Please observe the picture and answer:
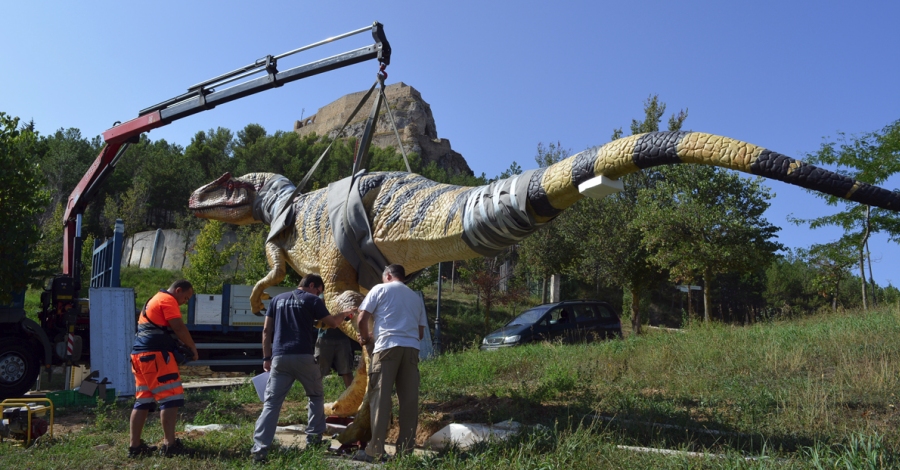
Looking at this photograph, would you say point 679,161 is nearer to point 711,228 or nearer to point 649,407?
point 649,407

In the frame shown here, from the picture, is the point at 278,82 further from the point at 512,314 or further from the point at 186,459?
the point at 512,314

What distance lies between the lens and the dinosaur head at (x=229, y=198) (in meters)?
7.35

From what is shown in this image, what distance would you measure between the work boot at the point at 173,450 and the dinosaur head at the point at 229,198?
2.93m

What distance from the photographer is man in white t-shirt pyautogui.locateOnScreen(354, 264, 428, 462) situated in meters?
4.66

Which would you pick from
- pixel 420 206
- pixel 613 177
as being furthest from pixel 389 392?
pixel 613 177

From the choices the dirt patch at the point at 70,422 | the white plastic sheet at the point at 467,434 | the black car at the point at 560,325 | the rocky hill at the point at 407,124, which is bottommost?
the dirt patch at the point at 70,422

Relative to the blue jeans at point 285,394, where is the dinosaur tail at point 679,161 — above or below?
above

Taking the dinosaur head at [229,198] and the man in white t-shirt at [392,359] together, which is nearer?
the man in white t-shirt at [392,359]

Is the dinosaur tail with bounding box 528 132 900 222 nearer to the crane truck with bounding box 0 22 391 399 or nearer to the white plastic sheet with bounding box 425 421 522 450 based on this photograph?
the white plastic sheet with bounding box 425 421 522 450

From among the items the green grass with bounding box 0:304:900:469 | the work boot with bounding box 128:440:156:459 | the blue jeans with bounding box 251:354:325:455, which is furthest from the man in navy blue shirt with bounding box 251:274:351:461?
the work boot with bounding box 128:440:156:459

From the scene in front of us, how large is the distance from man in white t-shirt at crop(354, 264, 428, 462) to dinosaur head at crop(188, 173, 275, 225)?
10.3 ft

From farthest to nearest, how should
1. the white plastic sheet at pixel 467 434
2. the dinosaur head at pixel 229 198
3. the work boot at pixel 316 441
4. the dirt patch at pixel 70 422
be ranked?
the dinosaur head at pixel 229 198, the dirt patch at pixel 70 422, the work boot at pixel 316 441, the white plastic sheet at pixel 467 434

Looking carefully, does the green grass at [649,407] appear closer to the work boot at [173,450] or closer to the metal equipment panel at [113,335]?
the work boot at [173,450]

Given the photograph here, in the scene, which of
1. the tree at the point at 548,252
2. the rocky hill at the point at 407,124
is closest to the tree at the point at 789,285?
the tree at the point at 548,252
